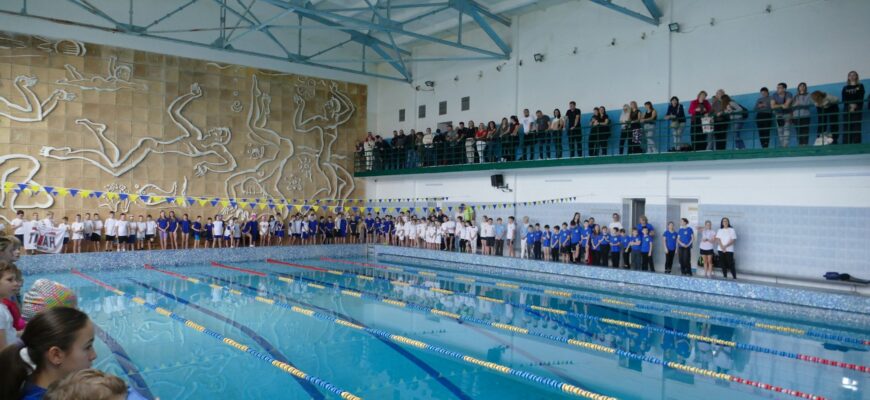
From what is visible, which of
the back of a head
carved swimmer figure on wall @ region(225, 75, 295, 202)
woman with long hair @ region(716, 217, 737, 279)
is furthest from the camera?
carved swimmer figure on wall @ region(225, 75, 295, 202)

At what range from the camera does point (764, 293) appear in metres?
10.7

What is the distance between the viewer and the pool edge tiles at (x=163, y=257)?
548 inches

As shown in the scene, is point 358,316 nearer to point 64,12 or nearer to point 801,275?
point 801,275

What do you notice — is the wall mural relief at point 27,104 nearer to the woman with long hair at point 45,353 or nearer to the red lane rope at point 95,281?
the red lane rope at point 95,281

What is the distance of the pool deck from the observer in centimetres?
995

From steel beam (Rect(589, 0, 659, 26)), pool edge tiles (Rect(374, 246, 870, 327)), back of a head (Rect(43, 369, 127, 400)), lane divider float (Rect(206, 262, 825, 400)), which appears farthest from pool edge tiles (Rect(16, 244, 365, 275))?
back of a head (Rect(43, 369, 127, 400))

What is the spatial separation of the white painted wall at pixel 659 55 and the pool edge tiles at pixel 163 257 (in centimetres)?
607

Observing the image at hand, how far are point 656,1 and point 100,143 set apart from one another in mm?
15144

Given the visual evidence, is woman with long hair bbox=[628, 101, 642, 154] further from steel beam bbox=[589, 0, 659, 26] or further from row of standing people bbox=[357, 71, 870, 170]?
steel beam bbox=[589, 0, 659, 26]

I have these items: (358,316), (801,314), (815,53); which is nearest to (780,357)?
(801,314)

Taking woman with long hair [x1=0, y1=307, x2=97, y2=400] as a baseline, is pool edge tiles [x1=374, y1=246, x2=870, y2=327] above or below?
below

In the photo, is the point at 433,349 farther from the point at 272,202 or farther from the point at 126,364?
the point at 272,202

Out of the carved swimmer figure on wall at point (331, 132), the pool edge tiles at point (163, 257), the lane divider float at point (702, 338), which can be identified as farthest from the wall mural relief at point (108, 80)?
the lane divider float at point (702, 338)

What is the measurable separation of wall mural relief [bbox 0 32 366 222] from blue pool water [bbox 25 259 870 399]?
5.87 m
